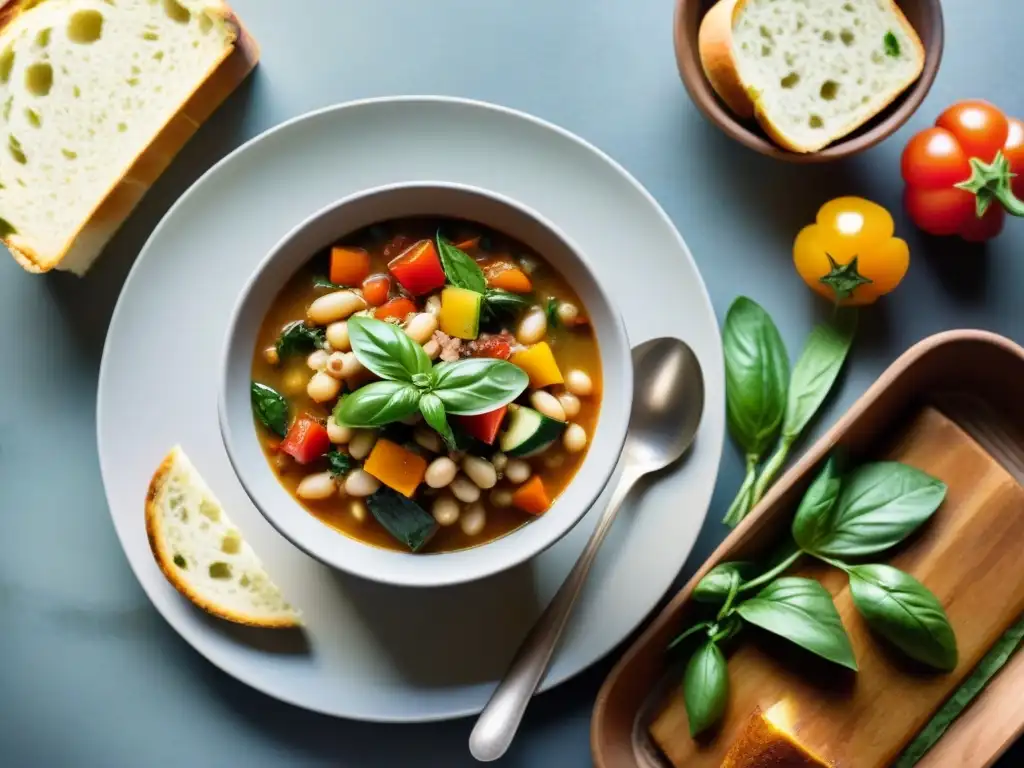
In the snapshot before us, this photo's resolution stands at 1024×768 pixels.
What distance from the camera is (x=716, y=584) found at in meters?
2.44

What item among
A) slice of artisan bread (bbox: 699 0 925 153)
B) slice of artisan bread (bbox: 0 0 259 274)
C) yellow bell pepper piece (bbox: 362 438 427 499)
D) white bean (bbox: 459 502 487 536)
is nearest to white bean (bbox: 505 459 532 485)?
white bean (bbox: 459 502 487 536)

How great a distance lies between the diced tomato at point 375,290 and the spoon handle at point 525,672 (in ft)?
2.66

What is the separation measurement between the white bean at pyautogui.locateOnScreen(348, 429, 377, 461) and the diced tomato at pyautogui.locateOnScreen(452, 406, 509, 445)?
215 mm

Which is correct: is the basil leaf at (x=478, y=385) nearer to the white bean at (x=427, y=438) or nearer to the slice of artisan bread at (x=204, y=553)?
the white bean at (x=427, y=438)

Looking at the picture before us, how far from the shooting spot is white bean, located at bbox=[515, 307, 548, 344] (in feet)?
7.62

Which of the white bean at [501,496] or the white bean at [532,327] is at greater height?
the white bean at [532,327]

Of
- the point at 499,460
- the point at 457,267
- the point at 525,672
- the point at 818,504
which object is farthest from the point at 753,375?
the point at 525,672

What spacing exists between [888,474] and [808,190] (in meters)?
0.87

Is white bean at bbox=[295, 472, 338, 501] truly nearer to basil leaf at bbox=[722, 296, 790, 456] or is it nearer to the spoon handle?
the spoon handle

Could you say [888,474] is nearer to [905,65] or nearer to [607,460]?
[607,460]

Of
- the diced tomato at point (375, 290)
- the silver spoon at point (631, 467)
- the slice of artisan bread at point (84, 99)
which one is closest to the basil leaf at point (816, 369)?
the silver spoon at point (631, 467)

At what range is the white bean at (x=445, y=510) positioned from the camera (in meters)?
2.26

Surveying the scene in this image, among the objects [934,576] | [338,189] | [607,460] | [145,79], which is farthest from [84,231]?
[934,576]

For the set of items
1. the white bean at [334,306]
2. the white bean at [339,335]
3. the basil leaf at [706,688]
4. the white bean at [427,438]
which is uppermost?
the white bean at [334,306]
